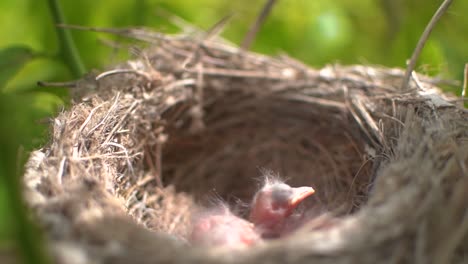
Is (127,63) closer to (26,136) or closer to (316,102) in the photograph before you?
(26,136)

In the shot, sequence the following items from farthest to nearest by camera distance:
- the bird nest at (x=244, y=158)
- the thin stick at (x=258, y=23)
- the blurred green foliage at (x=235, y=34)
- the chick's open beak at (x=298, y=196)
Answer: the thin stick at (x=258, y=23) → the blurred green foliage at (x=235, y=34) → the chick's open beak at (x=298, y=196) → the bird nest at (x=244, y=158)

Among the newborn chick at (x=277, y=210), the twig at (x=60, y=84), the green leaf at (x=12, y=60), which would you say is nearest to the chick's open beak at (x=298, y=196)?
the newborn chick at (x=277, y=210)

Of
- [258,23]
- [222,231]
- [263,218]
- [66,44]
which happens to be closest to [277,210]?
[263,218]

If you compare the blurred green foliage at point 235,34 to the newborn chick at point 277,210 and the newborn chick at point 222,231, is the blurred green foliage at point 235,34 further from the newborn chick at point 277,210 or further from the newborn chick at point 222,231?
the newborn chick at point 277,210

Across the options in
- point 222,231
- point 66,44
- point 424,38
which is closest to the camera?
point 222,231

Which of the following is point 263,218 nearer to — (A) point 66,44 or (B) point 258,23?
(B) point 258,23

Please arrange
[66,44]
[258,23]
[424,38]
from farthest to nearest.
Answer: [258,23]
[66,44]
[424,38]
